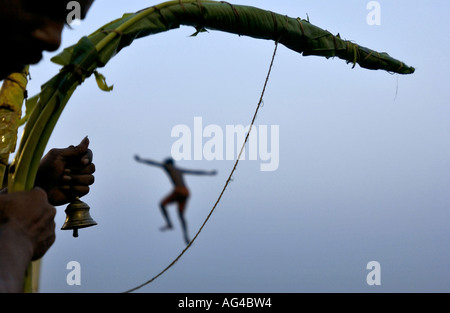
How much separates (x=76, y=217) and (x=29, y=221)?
66cm

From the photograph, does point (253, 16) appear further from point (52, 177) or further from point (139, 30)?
point (52, 177)

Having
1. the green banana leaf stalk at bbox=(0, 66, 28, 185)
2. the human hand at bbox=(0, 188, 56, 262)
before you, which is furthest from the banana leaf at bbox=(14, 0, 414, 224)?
the green banana leaf stalk at bbox=(0, 66, 28, 185)

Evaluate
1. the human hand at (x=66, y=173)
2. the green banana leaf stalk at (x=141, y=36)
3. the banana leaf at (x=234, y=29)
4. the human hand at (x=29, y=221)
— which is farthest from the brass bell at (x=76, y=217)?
the banana leaf at (x=234, y=29)

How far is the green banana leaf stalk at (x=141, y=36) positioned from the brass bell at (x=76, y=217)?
47 centimetres

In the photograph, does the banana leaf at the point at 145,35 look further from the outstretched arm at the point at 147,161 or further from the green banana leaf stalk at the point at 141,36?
the outstretched arm at the point at 147,161

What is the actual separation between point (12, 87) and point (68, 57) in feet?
3.52

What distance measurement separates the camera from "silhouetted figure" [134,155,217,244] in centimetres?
62

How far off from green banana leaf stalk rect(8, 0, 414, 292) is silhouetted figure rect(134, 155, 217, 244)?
1.01 metres

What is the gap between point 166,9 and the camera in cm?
180

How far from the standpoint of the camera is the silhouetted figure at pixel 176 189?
62cm

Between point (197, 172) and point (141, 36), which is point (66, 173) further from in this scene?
point (197, 172)

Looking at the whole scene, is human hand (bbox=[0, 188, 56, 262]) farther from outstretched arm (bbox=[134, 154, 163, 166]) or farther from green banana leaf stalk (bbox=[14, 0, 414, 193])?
outstretched arm (bbox=[134, 154, 163, 166])

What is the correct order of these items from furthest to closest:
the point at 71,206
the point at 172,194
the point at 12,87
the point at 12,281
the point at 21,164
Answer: the point at 12,87 → the point at 71,206 → the point at 21,164 → the point at 12,281 → the point at 172,194
